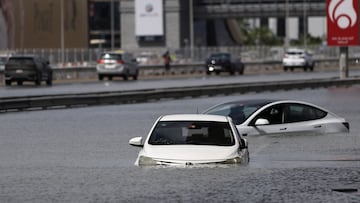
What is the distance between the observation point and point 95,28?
168 meters

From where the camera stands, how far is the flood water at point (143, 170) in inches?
602

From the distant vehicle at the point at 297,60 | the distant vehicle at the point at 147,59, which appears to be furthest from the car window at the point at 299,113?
the distant vehicle at the point at 147,59

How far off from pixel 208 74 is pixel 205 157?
221 feet

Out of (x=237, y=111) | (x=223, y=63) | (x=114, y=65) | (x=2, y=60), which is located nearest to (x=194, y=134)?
(x=237, y=111)

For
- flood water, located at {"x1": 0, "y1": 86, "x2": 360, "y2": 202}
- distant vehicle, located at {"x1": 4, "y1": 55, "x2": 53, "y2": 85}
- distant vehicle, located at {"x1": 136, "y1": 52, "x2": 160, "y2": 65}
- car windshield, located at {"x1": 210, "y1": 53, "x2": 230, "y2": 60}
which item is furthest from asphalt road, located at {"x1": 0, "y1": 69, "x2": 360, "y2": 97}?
distant vehicle, located at {"x1": 136, "y1": 52, "x2": 160, "y2": 65}

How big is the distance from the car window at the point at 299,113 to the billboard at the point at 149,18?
105m

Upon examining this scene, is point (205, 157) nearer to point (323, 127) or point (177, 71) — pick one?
point (323, 127)

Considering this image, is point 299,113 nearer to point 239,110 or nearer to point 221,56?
point 239,110

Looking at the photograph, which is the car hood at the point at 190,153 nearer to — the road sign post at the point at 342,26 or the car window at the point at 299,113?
the car window at the point at 299,113

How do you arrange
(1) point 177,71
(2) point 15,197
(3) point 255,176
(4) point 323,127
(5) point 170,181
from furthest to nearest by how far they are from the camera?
(1) point 177,71, (4) point 323,127, (3) point 255,176, (5) point 170,181, (2) point 15,197

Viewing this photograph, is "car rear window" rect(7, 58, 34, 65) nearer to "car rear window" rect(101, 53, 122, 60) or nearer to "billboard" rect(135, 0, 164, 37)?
"car rear window" rect(101, 53, 122, 60)

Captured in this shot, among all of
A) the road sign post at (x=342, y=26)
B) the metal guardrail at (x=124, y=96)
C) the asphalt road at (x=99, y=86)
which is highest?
the road sign post at (x=342, y=26)

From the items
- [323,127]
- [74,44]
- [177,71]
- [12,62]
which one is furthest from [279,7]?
[323,127]

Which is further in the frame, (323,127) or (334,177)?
(323,127)
